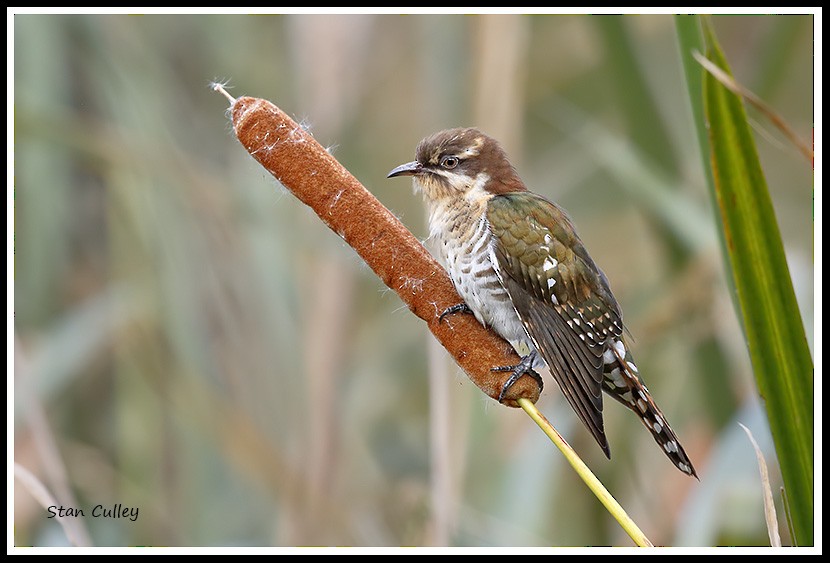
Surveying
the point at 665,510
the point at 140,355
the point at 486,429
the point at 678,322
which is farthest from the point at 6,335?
the point at 665,510

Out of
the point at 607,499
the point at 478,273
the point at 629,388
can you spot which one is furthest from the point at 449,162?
the point at 607,499

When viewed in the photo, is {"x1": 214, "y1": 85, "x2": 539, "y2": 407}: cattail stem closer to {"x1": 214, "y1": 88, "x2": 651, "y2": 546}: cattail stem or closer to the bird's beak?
{"x1": 214, "y1": 88, "x2": 651, "y2": 546}: cattail stem

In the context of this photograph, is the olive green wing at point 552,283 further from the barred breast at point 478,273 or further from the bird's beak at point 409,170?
the bird's beak at point 409,170

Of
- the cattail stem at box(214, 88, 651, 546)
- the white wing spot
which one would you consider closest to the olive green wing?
the white wing spot

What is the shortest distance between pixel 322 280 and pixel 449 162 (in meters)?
0.72

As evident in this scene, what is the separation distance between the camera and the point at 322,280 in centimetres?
248

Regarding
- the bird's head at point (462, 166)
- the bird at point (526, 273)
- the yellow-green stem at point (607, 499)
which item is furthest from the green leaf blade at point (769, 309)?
the bird's head at point (462, 166)

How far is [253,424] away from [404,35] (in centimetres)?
145

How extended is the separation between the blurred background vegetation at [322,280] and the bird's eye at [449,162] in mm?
237

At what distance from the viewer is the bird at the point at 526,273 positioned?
1.56 meters

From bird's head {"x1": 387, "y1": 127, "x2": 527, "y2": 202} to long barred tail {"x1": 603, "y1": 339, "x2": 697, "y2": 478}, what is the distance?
459mm

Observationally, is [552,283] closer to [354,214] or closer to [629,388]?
[629,388]

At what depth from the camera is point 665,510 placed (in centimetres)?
239

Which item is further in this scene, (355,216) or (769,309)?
(355,216)
